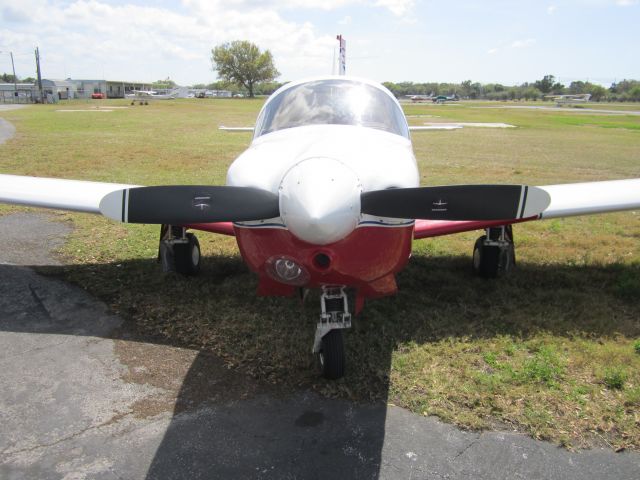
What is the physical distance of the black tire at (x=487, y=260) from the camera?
596 cm

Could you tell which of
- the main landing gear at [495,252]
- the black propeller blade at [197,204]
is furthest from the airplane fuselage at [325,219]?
the main landing gear at [495,252]

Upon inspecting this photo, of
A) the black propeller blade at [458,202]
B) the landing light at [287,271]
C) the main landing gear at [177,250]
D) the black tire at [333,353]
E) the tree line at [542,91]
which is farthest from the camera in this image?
the tree line at [542,91]

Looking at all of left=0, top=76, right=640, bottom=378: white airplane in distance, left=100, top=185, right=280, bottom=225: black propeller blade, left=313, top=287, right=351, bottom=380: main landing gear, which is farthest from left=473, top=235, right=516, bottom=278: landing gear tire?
left=100, top=185, right=280, bottom=225: black propeller blade

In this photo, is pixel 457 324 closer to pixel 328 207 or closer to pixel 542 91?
pixel 328 207

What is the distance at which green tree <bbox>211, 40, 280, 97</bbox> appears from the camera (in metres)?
111

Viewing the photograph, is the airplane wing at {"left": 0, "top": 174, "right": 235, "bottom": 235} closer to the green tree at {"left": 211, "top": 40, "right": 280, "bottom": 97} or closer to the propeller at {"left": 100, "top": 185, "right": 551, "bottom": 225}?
the propeller at {"left": 100, "top": 185, "right": 551, "bottom": 225}

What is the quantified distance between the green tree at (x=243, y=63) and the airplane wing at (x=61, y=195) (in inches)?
4321

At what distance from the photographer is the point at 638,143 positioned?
23906 millimetres

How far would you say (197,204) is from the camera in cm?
314

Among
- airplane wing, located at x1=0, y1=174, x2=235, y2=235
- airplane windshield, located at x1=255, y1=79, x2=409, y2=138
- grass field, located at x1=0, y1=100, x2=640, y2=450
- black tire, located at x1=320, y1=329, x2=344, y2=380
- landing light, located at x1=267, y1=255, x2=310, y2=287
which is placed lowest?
grass field, located at x1=0, y1=100, x2=640, y2=450

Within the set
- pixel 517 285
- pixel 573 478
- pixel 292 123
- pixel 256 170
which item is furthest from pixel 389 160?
pixel 517 285

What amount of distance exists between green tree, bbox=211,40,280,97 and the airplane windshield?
111m

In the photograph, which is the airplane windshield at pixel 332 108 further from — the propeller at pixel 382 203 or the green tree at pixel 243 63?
the green tree at pixel 243 63

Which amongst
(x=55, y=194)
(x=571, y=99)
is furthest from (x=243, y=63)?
(x=55, y=194)
